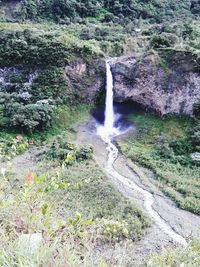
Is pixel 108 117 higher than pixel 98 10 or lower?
lower

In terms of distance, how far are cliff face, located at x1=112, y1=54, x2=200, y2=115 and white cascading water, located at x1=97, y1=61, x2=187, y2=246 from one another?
61 cm

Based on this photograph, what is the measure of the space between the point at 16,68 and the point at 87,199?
1424 cm

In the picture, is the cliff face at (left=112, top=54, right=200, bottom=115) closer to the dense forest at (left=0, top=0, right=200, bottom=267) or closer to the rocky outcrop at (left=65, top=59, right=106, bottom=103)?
the dense forest at (left=0, top=0, right=200, bottom=267)

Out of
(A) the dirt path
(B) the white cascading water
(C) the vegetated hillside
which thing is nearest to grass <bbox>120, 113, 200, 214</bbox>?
(A) the dirt path

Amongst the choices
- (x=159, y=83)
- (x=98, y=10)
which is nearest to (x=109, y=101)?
(x=159, y=83)

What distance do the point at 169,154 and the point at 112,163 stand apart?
3343 mm

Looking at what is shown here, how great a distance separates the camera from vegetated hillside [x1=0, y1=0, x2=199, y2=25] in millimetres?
41375

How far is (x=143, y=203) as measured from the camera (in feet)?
57.0

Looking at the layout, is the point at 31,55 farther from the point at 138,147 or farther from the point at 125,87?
the point at 138,147

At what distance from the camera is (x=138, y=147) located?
77.0 feet

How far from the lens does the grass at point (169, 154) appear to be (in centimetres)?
1845

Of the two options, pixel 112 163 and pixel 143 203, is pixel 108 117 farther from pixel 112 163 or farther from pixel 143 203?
pixel 143 203

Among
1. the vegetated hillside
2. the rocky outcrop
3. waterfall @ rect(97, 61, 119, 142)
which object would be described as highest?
the vegetated hillside

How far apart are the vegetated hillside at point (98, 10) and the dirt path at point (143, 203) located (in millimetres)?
21376
